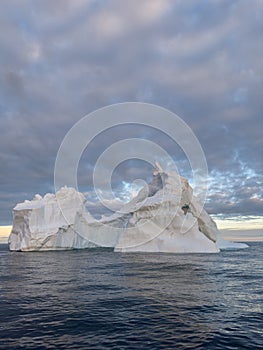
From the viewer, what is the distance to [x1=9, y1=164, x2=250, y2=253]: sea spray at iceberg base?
144 ft

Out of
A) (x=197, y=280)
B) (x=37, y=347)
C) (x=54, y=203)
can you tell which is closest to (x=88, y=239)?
(x=54, y=203)

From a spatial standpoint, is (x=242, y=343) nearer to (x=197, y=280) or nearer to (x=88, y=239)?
(x=197, y=280)

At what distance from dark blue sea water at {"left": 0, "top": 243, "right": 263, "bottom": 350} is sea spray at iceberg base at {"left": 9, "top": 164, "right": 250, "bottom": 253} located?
71.4 ft

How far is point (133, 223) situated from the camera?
4431 centimetres

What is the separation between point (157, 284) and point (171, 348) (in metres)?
10.5

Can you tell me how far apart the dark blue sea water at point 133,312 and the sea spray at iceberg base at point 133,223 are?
2176cm

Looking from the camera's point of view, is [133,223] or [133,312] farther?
[133,223]

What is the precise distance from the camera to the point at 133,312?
12.9m

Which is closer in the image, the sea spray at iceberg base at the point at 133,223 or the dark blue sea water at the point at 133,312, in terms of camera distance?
the dark blue sea water at the point at 133,312

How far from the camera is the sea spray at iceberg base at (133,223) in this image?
43.8 meters

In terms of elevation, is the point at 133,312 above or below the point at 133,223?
below

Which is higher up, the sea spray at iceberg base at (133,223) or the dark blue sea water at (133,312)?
the sea spray at iceberg base at (133,223)

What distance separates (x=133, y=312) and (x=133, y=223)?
3148 centimetres

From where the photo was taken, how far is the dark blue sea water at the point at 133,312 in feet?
31.3
